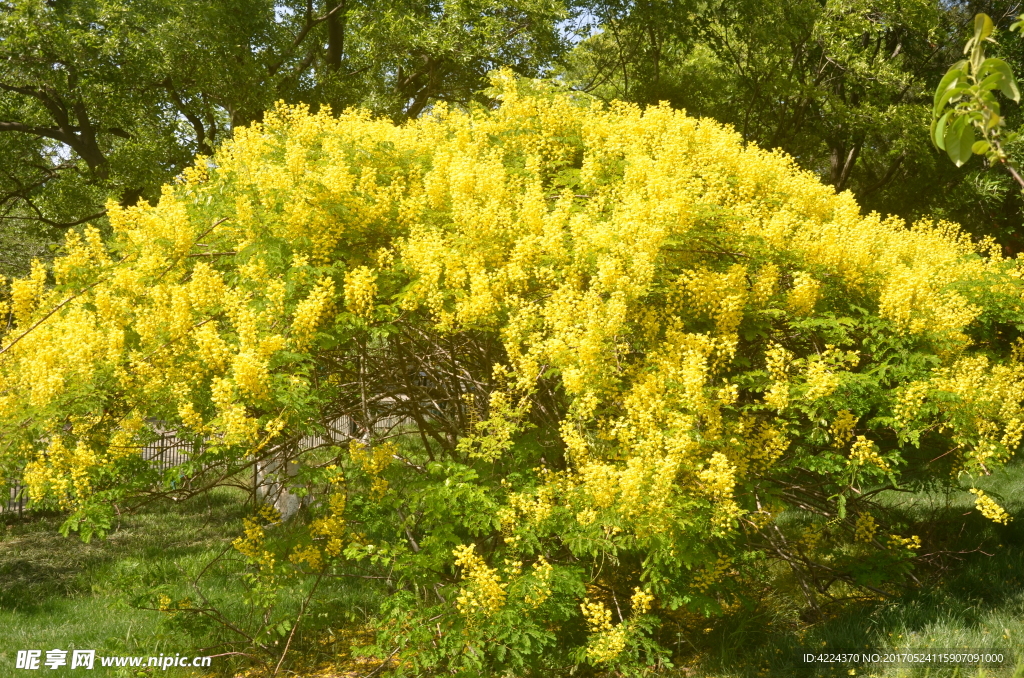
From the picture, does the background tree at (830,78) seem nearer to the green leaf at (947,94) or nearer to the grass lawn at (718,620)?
the grass lawn at (718,620)

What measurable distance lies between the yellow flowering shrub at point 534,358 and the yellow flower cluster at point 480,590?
0.9 inches

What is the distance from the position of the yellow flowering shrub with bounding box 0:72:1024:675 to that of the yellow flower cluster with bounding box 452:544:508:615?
0.02m

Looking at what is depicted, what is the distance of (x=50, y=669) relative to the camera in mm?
5953

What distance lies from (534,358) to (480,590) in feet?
4.45

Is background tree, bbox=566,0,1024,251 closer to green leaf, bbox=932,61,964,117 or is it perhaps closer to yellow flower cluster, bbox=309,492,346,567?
yellow flower cluster, bbox=309,492,346,567

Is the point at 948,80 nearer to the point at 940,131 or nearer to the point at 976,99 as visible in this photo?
the point at 976,99

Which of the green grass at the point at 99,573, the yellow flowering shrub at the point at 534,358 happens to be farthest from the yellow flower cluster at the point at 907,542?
the green grass at the point at 99,573

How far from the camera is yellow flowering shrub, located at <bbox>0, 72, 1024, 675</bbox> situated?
163 inches

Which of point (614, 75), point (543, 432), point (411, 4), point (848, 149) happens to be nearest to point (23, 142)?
point (411, 4)

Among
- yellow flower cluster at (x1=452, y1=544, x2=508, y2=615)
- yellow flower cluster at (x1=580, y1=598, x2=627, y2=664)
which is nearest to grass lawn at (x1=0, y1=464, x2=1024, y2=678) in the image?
yellow flower cluster at (x1=580, y1=598, x2=627, y2=664)

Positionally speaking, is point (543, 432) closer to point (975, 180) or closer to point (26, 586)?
point (26, 586)

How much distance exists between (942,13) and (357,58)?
30.8 ft

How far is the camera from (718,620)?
5684 mm

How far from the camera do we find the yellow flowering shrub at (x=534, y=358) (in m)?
4.14
